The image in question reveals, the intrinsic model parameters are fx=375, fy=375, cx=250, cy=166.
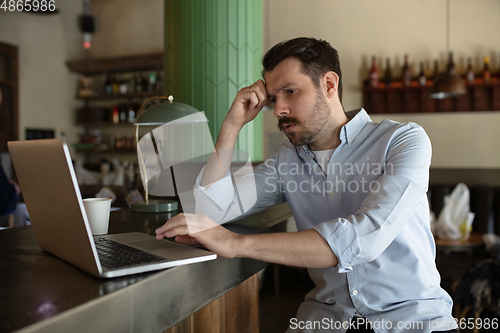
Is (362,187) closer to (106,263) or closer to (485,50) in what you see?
(106,263)

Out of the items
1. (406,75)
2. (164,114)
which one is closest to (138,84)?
(406,75)

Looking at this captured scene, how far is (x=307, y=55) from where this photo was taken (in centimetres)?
114

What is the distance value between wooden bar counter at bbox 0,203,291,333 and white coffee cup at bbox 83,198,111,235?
14cm

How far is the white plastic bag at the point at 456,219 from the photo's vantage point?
262 cm

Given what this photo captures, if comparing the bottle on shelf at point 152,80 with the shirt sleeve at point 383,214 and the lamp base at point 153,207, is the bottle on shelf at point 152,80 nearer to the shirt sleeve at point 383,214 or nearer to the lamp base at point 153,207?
the lamp base at point 153,207

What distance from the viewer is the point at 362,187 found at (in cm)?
104

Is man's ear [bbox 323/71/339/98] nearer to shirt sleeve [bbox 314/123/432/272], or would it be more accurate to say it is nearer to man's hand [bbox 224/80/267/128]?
man's hand [bbox 224/80/267/128]

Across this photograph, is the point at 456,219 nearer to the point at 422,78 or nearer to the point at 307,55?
the point at 422,78

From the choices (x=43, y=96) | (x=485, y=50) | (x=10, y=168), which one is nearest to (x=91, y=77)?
(x=43, y=96)

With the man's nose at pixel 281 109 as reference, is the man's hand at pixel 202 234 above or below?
below

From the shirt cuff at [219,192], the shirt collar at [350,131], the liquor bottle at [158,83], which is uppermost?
the liquor bottle at [158,83]

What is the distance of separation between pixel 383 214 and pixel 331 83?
1.74 feet

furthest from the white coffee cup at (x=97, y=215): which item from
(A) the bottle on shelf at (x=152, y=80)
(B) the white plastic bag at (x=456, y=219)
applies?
(A) the bottle on shelf at (x=152, y=80)

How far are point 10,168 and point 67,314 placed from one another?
410 cm
